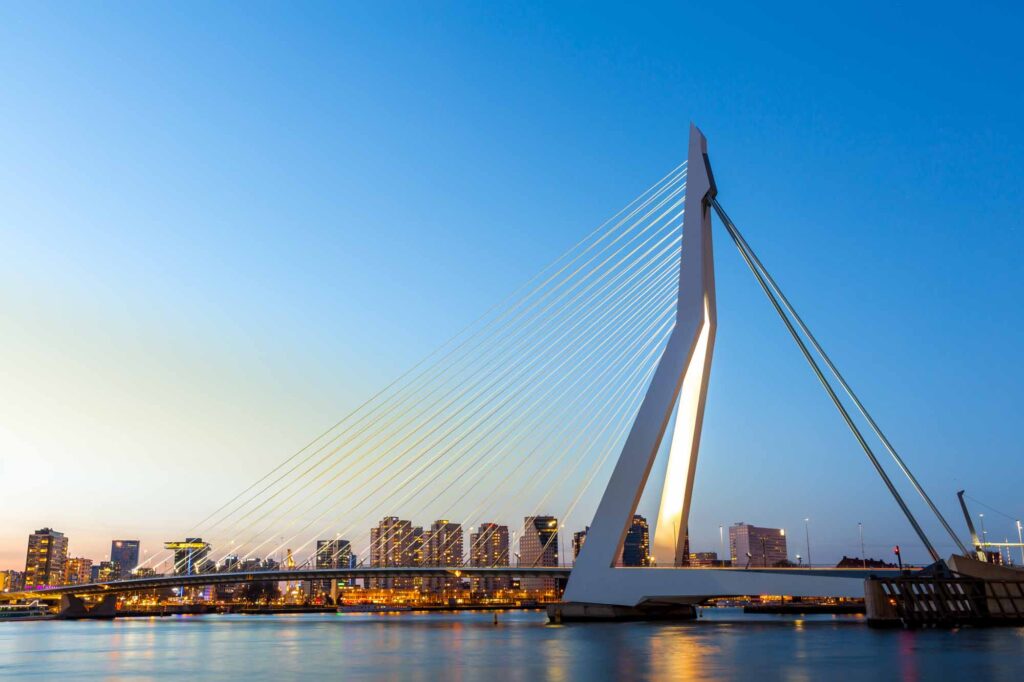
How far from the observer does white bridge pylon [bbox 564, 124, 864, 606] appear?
28812 mm

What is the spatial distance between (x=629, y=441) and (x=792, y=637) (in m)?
8.48

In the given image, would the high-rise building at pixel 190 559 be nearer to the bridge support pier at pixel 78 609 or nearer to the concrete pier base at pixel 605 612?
the bridge support pier at pixel 78 609

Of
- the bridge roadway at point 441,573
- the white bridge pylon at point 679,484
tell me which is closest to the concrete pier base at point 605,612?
the white bridge pylon at point 679,484

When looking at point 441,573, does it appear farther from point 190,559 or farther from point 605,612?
point 190,559

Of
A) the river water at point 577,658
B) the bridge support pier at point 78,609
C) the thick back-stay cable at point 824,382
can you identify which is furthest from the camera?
the bridge support pier at point 78,609

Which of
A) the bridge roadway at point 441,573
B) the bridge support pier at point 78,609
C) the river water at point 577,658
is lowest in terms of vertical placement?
the bridge support pier at point 78,609

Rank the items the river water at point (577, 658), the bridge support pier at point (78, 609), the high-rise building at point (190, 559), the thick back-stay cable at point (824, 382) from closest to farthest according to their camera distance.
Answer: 1. the river water at point (577, 658)
2. the thick back-stay cable at point (824, 382)
3. the high-rise building at point (190, 559)
4. the bridge support pier at point (78, 609)

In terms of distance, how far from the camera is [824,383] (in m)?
28.4

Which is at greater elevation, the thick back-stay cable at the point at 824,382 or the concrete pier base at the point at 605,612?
the thick back-stay cable at the point at 824,382

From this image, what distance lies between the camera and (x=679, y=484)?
30.5 meters

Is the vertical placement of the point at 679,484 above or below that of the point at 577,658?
above

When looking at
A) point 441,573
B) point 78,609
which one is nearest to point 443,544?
point 441,573

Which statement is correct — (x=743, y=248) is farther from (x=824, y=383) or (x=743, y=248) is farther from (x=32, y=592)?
(x=32, y=592)

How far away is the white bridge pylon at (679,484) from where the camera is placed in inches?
1134
